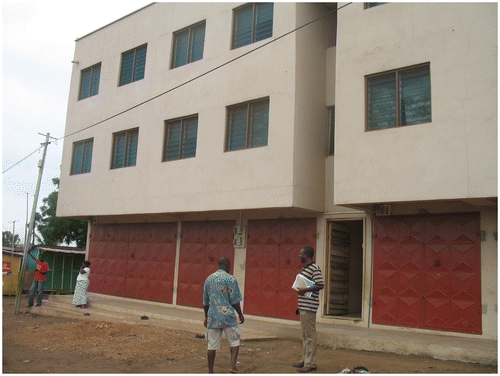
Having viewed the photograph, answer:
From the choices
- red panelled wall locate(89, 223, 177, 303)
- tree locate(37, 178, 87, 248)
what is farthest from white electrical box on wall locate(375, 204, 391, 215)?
tree locate(37, 178, 87, 248)

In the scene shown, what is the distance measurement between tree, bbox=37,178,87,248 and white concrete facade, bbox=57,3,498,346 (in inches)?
577

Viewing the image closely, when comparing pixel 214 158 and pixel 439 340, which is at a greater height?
pixel 214 158

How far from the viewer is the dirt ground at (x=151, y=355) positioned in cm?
702

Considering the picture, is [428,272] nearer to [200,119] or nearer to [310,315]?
[310,315]

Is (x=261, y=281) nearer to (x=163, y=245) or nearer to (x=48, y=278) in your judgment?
(x=163, y=245)

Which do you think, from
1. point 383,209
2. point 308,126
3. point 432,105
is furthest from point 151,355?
point 432,105

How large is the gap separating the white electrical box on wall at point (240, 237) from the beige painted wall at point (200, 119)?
3.80ft

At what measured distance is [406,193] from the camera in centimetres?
873

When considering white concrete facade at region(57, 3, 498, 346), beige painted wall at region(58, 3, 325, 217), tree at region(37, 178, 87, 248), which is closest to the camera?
white concrete facade at region(57, 3, 498, 346)

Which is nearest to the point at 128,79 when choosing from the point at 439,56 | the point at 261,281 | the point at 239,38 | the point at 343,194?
the point at 239,38

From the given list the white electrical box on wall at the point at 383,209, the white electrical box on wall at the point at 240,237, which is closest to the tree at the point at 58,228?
the white electrical box on wall at the point at 240,237

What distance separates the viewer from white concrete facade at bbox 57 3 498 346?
8.35m

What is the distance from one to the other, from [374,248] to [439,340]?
2.58 meters

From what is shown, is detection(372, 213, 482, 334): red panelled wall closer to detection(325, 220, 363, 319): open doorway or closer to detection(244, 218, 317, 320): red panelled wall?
detection(325, 220, 363, 319): open doorway
